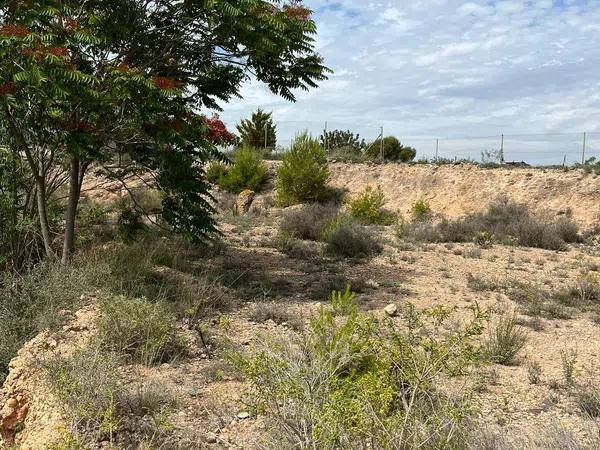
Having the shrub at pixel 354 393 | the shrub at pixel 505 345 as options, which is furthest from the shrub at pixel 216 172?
the shrub at pixel 354 393

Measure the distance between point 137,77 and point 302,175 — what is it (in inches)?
742

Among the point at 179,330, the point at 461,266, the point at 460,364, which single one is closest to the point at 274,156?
the point at 461,266

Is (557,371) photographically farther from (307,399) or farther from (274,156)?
(274,156)

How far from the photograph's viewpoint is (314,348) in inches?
149

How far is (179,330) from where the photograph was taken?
20.2 feet

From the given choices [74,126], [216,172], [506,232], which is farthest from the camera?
[216,172]

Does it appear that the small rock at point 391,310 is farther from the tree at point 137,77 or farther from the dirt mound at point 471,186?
the dirt mound at point 471,186

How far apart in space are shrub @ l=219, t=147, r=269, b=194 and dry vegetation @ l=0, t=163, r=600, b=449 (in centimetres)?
1538

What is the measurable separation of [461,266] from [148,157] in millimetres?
6650

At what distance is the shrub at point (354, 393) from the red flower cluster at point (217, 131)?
13.9 feet

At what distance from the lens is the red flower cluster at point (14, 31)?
5.92m

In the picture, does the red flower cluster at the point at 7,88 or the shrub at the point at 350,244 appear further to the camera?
the shrub at the point at 350,244

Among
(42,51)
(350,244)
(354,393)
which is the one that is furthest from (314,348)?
(350,244)

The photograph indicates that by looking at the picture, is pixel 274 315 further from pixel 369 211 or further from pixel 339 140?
pixel 339 140
